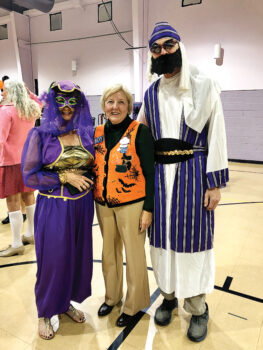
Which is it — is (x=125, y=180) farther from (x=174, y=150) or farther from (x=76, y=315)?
(x=76, y=315)

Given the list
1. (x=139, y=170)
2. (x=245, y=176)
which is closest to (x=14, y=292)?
(x=139, y=170)

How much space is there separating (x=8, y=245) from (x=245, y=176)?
5.84 metres

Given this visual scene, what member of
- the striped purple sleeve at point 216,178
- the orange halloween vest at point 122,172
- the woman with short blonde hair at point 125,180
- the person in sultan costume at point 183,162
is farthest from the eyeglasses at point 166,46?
the striped purple sleeve at point 216,178

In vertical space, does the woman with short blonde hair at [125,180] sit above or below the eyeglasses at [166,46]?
below

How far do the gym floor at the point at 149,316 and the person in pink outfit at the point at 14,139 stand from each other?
411mm

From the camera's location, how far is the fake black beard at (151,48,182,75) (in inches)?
68.7

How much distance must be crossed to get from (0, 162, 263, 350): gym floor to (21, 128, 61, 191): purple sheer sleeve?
3.70 feet

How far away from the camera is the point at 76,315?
2225mm

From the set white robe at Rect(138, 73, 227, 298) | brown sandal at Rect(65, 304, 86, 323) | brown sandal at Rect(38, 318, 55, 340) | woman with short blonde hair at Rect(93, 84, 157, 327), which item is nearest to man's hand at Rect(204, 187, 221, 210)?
white robe at Rect(138, 73, 227, 298)

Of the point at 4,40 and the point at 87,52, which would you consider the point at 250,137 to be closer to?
the point at 87,52

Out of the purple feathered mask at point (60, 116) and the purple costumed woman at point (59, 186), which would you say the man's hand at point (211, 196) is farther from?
the purple feathered mask at point (60, 116)

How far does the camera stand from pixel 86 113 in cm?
197

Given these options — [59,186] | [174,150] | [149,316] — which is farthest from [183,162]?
[149,316]

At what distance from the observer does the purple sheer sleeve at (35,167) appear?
1845mm
